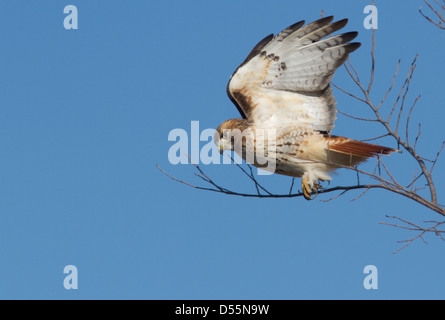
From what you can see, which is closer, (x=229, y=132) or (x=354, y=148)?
(x=354, y=148)

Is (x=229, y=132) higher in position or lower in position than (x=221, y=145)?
higher

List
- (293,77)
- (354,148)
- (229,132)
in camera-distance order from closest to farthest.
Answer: (354,148), (293,77), (229,132)

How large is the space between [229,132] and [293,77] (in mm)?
813

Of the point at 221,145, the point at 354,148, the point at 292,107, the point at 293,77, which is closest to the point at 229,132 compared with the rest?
the point at 221,145

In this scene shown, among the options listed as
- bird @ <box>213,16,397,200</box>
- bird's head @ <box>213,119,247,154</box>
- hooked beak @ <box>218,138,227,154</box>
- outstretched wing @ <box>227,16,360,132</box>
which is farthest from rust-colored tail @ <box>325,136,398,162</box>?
hooked beak @ <box>218,138,227,154</box>

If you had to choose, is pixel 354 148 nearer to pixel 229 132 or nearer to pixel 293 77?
pixel 293 77

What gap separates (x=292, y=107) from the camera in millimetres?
6309

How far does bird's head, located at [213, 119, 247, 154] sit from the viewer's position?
20.7 feet

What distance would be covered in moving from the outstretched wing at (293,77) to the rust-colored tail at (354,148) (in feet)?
0.79

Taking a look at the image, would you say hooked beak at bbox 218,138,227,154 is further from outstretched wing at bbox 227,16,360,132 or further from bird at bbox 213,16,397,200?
outstretched wing at bbox 227,16,360,132

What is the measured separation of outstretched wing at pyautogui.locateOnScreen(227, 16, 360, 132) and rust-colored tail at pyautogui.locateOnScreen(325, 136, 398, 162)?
24cm

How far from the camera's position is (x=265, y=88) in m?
6.32

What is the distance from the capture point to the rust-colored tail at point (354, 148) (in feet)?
19.1

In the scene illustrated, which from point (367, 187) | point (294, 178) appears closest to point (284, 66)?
point (294, 178)
